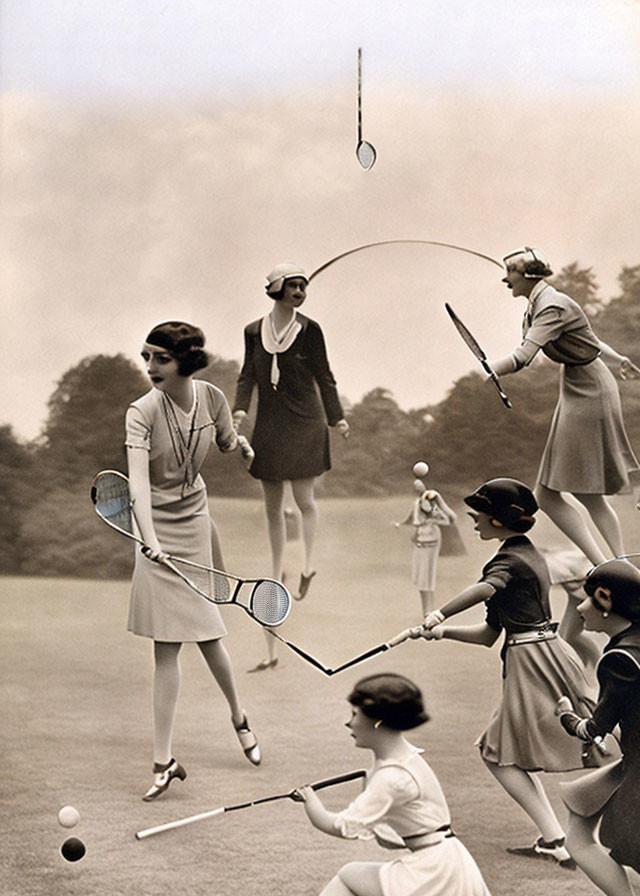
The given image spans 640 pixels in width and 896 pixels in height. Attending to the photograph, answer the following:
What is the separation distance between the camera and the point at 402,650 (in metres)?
4.90

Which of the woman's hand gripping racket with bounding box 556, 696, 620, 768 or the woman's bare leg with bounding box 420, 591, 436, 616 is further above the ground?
the woman's bare leg with bounding box 420, 591, 436, 616

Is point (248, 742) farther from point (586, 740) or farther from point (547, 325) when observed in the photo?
point (547, 325)

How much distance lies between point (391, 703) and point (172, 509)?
4.14 ft

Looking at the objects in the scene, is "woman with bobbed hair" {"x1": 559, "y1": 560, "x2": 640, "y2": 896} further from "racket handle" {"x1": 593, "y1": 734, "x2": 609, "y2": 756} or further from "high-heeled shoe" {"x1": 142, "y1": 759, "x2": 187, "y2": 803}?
"high-heeled shoe" {"x1": 142, "y1": 759, "x2": 187, "y2": 803}

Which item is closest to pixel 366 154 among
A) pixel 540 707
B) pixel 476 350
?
pixel 476 350

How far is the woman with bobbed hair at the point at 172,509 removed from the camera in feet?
15.6

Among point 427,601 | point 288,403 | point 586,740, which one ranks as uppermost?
point 288,403

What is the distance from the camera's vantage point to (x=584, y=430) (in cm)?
477

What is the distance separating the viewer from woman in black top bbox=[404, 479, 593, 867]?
4.50 metres

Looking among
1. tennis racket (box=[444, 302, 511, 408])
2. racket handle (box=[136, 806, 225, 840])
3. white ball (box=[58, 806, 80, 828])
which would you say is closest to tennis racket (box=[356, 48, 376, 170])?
tennis racket (box=[444, 302, 511, 408])

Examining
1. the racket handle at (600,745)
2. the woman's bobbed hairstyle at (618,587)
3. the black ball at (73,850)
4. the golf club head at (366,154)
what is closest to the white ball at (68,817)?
the black ball at (73,850)

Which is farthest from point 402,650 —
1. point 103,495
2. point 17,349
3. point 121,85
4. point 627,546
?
point 121,85

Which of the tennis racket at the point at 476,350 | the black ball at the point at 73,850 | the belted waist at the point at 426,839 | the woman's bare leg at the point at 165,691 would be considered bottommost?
the black ball at the point at 73,850

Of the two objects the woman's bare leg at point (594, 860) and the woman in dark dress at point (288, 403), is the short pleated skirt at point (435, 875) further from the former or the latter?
the woman in dark dress at point (288, 403)
